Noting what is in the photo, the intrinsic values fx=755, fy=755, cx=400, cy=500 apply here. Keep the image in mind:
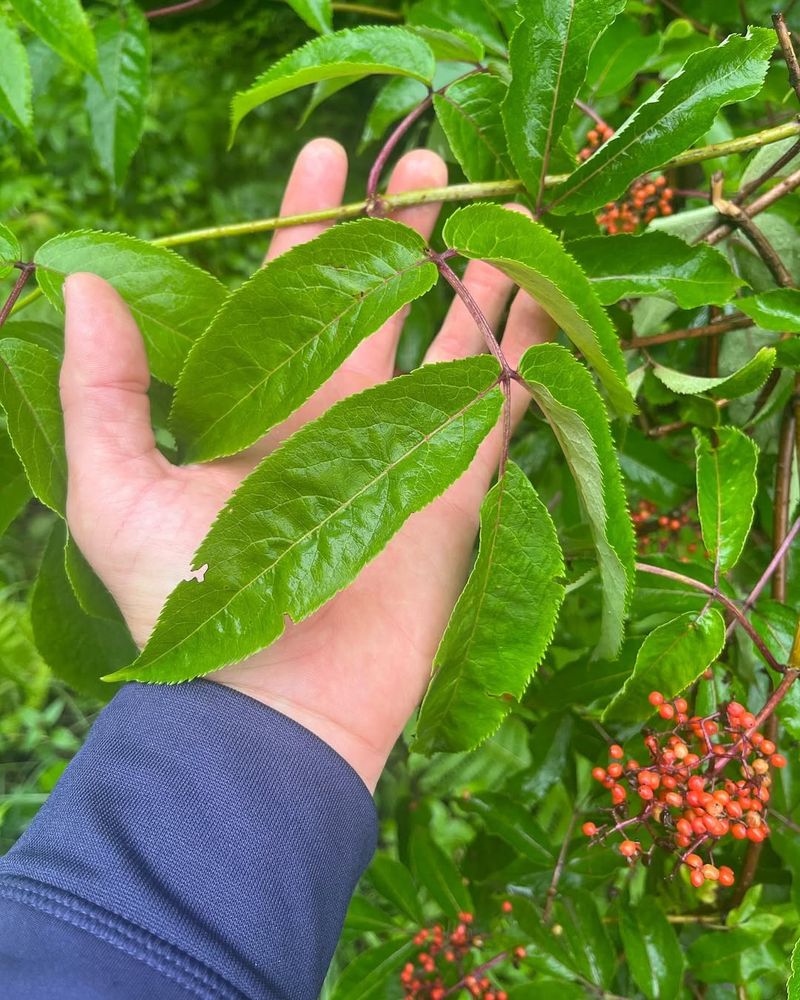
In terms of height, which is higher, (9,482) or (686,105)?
(686,105)

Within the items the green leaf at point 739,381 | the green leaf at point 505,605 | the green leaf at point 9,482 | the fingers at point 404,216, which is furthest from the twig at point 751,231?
the green leaf at point 9,482

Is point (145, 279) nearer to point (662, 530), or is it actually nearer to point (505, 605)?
point (505, 605)

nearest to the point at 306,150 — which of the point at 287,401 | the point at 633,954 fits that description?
the point at 287,401

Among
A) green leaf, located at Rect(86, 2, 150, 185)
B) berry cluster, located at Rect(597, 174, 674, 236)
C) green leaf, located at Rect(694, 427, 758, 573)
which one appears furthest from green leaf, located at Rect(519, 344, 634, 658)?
green leaf, located at Rect(86, 2, 150, 185)

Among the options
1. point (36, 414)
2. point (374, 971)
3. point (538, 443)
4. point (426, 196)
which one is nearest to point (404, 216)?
point (426, 196)

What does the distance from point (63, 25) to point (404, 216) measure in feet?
1.57

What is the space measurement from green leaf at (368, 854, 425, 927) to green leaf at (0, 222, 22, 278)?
1.09m

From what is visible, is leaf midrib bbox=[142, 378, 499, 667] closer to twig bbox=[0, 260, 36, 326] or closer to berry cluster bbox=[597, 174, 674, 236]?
twig bbox=[0, 260, 36, 326]

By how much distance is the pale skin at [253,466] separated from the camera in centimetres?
85

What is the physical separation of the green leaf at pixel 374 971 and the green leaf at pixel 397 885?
0.13 ft

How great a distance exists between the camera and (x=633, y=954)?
1.03m

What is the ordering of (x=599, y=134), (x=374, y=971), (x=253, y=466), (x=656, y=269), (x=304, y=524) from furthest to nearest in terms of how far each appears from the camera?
(x=374, y=971)
(x=599, y=134)
(x=253, y=466)
(x=656, y=269)
(x=304, y=524)

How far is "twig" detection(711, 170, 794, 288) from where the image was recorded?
2.94 feet

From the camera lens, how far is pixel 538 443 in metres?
1.22
